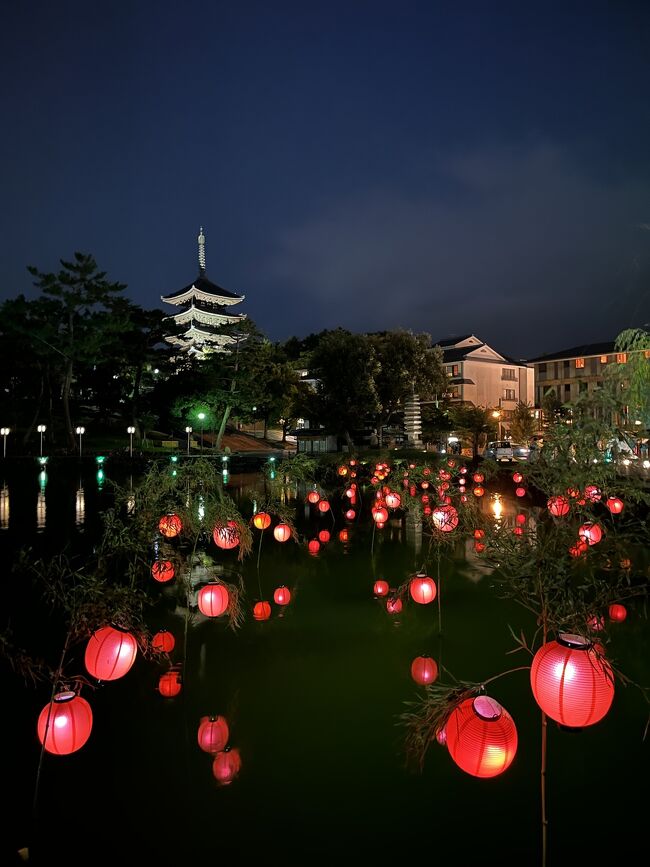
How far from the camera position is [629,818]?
4793mm

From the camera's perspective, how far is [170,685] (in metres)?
6.69

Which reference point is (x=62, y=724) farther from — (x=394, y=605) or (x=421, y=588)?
(x=394, y=605)

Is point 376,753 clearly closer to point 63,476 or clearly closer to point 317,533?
point 317,533

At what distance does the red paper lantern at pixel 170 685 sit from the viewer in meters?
6.57

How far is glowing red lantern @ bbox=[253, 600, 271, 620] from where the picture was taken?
9.21 m

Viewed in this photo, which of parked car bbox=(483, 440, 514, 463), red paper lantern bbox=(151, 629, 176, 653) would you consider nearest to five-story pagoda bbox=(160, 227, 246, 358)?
parked car bbox=(483, 440, 514, 463)

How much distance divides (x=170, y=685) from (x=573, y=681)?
4.93 meters

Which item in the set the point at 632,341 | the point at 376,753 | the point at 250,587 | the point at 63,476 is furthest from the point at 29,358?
the point at 376,753

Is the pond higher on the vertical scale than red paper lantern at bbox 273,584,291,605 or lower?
lower

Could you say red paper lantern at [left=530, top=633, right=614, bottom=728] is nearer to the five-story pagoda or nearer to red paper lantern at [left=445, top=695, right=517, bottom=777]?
red paper lantern at [left=445, top=695, right=517, bottom=777]

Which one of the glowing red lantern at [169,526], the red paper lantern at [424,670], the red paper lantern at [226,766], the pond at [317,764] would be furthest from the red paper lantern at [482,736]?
the glowing red lantern at [169,526]

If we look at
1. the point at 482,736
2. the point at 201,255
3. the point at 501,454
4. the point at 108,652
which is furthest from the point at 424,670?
the point at 201,255

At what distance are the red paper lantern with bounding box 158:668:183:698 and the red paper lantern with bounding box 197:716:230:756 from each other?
671 millimetres

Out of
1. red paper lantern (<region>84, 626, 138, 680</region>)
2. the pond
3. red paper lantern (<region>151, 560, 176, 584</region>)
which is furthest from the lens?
red paper lantern (<region>151, 560, 176, 584</region>)
